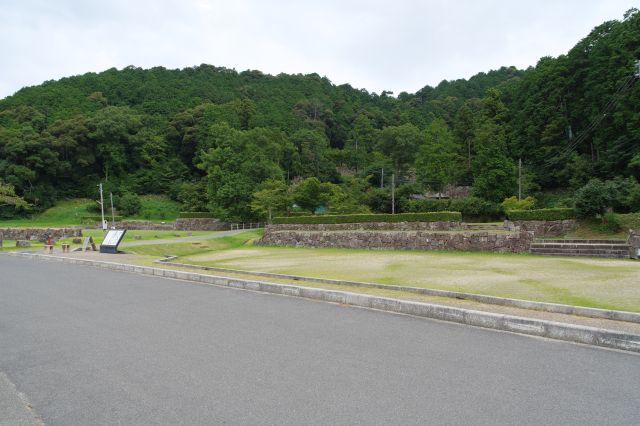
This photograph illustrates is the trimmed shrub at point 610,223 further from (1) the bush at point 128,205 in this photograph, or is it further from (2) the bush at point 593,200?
(1) the bush at point 128,205

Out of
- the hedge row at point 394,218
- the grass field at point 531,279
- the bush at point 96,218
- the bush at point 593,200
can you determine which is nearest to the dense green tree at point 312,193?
the hedge row at point 394,218

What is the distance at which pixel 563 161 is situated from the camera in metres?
35.6

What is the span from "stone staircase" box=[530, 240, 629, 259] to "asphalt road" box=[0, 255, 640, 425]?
33.7 ft

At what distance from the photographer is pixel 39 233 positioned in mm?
29359

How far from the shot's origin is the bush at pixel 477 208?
3023cm

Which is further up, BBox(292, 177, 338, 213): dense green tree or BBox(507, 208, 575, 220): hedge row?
BBox(292, 177, 338, 213): dense green tree

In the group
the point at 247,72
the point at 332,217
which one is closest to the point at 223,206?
the point at 332,217

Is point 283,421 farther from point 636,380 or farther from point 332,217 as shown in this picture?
point 332,217

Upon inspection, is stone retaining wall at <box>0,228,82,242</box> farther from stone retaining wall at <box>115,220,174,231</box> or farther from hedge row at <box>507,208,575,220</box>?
hedge row at <box>507,208,575,220</box>

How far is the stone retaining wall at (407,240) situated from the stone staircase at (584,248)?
0.54 meters

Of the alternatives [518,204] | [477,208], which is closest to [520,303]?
[518,204]

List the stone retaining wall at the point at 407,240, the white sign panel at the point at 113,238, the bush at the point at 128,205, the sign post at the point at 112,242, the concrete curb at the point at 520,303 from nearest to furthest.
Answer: the concrete curb at the point at 520,303 < the stone retaining wall at the point at 407,240 < the sign post at the point at 112,242 < the white sign panel at the point at 113,238 < the bush at the point at 128,205

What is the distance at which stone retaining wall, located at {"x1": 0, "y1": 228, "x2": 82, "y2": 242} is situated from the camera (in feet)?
87.5

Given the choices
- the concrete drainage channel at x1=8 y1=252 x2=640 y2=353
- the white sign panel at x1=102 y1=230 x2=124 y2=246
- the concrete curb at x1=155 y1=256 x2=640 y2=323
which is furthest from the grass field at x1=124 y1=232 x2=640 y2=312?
the white sign panel at x1=102 y1=230 x2=124 y2=246
